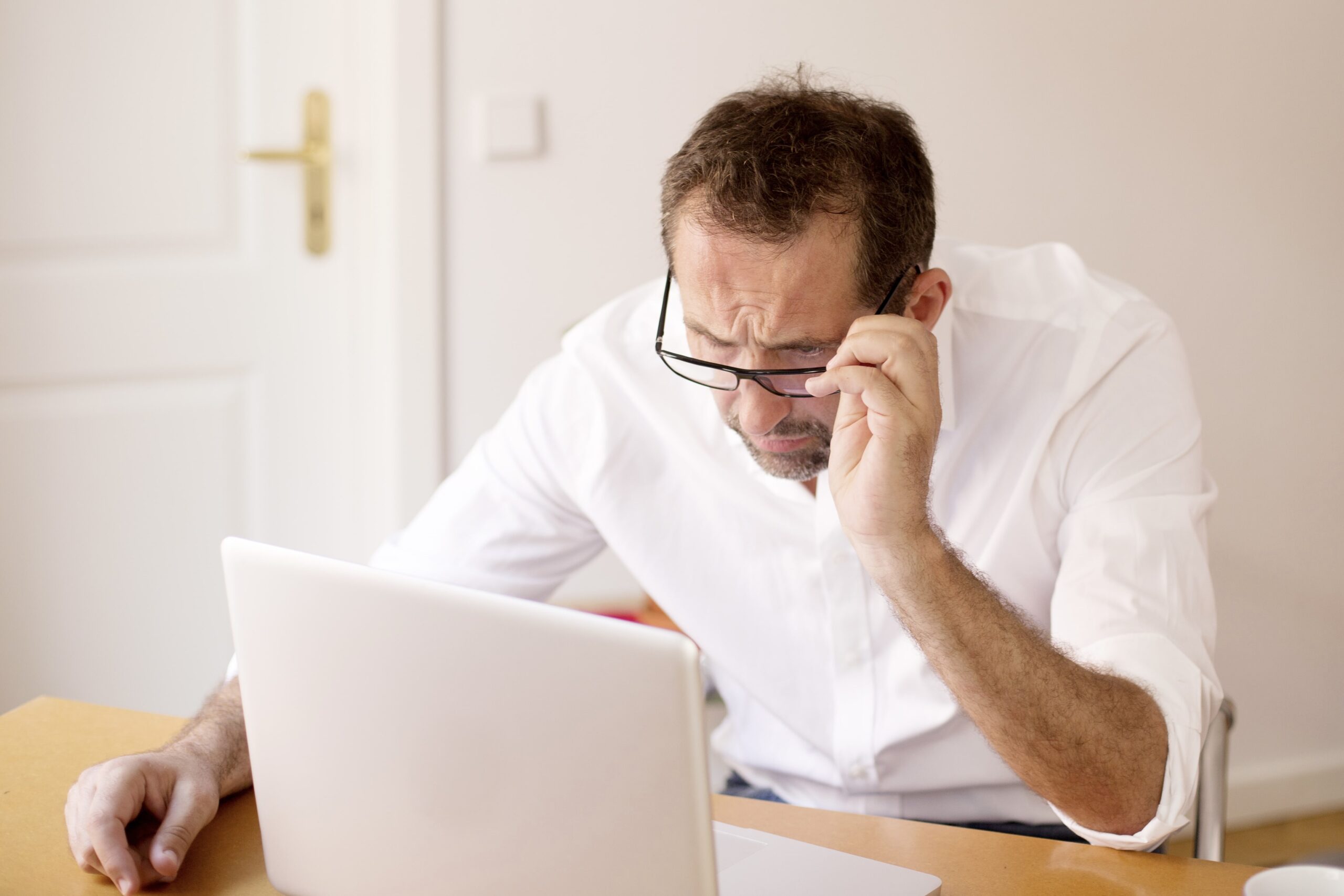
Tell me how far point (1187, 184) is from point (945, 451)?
4.06 feet

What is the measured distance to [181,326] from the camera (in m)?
2.03

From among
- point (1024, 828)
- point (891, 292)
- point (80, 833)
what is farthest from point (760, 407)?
point (80, 833)

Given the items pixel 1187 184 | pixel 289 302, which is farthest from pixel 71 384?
pixel 1187 184

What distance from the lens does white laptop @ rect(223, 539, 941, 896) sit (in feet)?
2.07

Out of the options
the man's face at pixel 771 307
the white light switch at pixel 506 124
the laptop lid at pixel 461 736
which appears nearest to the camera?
the laptop lid at pixel 461 736

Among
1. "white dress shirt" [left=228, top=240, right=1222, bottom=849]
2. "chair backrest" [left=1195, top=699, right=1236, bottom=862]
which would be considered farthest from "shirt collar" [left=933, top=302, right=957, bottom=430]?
"chair backrest" [left=1195, top=699, right=1236, bottom=862]

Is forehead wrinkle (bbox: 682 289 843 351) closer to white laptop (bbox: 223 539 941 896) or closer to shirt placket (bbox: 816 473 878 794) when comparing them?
shirt placket (bbox: 816 473 878 794)

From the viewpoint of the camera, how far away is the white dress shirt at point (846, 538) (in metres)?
1.12

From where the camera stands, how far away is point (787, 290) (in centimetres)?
107

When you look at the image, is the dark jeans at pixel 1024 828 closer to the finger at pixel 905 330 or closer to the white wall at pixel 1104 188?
the finger at pixel 905 330

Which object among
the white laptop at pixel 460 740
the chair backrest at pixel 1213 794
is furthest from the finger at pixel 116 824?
the chair backrest at pixel 1213 794

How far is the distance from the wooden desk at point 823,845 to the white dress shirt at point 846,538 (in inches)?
8.1

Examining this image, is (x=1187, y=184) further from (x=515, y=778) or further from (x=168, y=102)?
(x=515, y=778)

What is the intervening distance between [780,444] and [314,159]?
118cm
